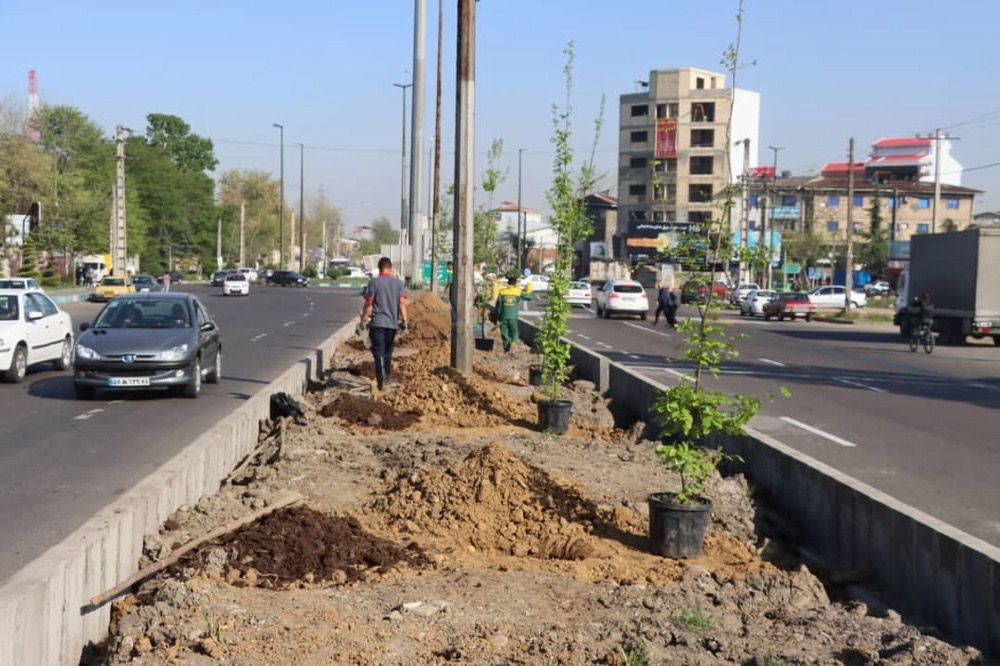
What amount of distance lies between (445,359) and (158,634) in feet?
51.1

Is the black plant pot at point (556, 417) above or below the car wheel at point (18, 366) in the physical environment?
above

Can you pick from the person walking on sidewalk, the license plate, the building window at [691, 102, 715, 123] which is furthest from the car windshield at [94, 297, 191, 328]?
the building window at [691, 102, 715, 123]

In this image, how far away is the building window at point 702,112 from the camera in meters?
116

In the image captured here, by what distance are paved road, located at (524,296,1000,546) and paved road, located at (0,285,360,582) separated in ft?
17.0

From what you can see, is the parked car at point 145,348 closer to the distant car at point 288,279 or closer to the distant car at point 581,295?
the distant car at point 581,295

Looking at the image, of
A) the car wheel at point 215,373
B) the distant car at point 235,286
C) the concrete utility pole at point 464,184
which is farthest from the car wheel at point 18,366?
the distant car at point 235,286

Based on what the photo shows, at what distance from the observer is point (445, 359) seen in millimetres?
20969

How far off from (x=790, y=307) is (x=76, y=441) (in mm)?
48149

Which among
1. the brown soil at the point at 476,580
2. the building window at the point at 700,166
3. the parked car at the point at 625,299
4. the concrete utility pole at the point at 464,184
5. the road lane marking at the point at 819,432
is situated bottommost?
the parked car at the point at 625,299

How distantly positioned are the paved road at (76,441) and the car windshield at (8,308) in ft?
3.45

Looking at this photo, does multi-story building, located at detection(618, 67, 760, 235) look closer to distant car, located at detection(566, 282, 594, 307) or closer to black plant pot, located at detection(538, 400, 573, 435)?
distant car, located at detection(566, 282, 594, 307)

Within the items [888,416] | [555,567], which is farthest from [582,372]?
[555,567]

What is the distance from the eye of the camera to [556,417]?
13031 millimetres

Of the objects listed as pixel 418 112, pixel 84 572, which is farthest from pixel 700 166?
pixel 84 572
